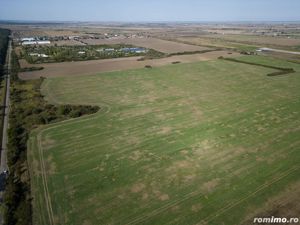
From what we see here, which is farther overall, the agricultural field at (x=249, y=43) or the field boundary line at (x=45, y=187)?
the agricultural field at (x=249, y=43)

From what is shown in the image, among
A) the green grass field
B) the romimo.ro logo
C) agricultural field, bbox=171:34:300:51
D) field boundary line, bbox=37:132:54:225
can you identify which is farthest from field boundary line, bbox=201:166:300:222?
agricultural field, bbox=171:34:300:51

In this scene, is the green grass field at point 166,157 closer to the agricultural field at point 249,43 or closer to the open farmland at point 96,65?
the open farmland at point 96,65

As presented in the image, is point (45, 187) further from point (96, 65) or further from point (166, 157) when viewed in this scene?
point (96, 65)

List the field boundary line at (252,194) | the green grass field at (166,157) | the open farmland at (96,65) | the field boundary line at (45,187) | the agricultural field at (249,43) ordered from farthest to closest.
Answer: the agricultural field at (249,43), the open farmland at (96,65), the green grass field at (166,157), the field boundary line at (45,187), the field boundary line at (252,194)

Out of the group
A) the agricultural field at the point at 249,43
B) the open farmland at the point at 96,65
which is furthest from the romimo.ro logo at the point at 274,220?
the agricultural field at the point at 249,43

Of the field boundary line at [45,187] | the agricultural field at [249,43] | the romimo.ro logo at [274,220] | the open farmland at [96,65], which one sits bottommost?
the field boundary line at [45,187]

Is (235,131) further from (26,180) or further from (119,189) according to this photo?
(26,180)

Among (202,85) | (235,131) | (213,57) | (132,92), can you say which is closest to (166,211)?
(235,131)
